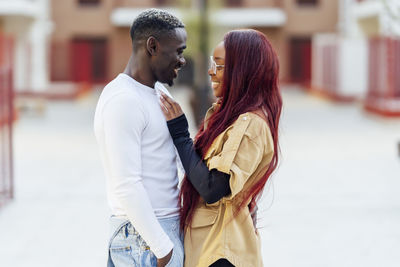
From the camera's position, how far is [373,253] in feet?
22.0

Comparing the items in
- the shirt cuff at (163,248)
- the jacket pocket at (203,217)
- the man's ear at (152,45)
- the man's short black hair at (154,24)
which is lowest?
the shirt cuff at (163,248)

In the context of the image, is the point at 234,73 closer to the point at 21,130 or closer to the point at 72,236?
the point at 72,236

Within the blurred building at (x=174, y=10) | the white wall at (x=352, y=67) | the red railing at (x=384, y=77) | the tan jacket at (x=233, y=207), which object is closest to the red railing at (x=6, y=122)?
the tan jacket at (x=233, y=207)

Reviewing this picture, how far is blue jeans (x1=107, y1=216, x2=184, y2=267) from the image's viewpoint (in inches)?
109

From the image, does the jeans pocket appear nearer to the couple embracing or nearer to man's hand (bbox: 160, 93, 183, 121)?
the couple embracing

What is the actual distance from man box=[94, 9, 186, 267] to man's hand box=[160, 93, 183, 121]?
2 centimetres

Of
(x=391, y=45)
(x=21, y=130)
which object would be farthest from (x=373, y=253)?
(x=391, y=45)

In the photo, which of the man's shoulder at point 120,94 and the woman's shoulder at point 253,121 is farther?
the woman's shoulder at point 253,121

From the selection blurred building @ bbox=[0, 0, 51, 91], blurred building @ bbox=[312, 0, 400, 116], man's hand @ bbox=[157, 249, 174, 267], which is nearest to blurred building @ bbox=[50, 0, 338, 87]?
blurred building @ bbox=[312, 0, 400, 116]

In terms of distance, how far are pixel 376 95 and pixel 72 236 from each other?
15.6 metres

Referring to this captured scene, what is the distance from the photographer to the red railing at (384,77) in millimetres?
20325

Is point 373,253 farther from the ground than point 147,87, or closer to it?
closer to it

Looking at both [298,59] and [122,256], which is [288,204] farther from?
[298,59]

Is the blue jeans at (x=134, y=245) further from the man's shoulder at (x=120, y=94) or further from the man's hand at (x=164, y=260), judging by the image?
the man's shoulder at (x=120, y=94)
